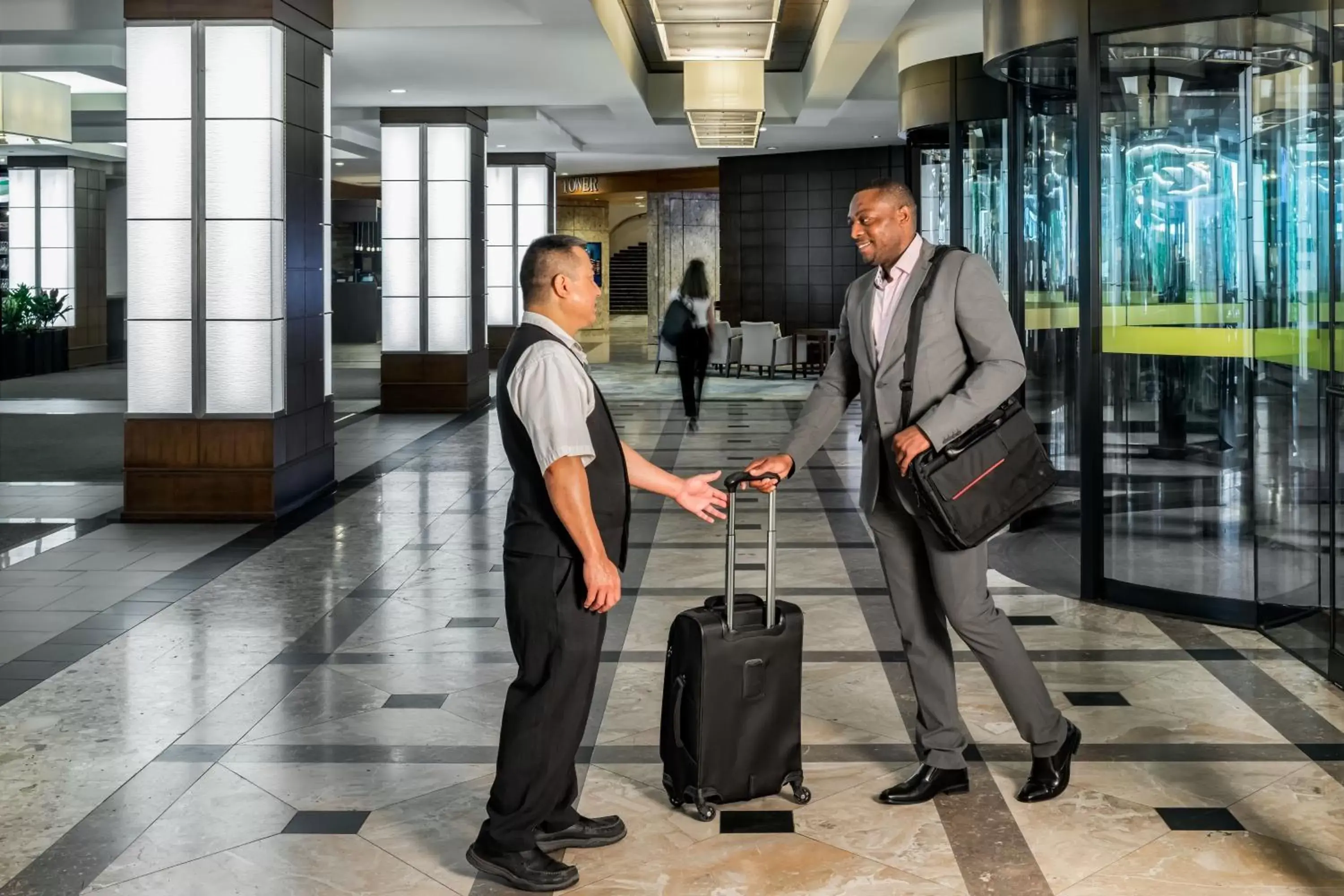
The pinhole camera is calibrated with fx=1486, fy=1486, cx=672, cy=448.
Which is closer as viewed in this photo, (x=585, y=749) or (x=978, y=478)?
(x=978, y=478)

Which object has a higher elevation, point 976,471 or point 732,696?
point 976,471

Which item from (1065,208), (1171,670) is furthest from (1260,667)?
(1065,208)

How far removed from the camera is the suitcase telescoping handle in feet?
10.9

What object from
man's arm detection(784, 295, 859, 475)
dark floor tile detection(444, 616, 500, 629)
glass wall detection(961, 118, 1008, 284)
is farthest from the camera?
glass wall detection(961, 118, 1008, 284)

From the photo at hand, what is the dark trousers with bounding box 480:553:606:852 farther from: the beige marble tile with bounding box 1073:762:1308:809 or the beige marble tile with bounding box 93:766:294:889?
the beige marble tile with bounding box 1073:762:1308:809

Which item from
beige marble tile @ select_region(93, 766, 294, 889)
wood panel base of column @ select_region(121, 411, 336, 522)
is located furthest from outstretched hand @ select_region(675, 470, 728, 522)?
wood panel base of column @ select_region(121, 411, 336, 522)

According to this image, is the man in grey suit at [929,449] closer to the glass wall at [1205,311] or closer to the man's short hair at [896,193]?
the man's short hair at [896,193]

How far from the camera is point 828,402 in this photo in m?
3.82

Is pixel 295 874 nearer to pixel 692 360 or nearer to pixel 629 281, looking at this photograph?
pixel 692 360

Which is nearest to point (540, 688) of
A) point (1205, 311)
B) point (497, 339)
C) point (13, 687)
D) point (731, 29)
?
point (13, 687)

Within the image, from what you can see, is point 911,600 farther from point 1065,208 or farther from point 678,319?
point 678,319

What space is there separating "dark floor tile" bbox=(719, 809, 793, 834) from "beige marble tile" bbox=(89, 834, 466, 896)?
66 cm

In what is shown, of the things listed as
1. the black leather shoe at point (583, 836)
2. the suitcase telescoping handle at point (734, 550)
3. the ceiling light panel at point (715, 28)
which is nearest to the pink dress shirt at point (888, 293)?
the suitcase telescoping handle at point (734, 550)

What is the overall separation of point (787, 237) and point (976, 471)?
19.6 metres
